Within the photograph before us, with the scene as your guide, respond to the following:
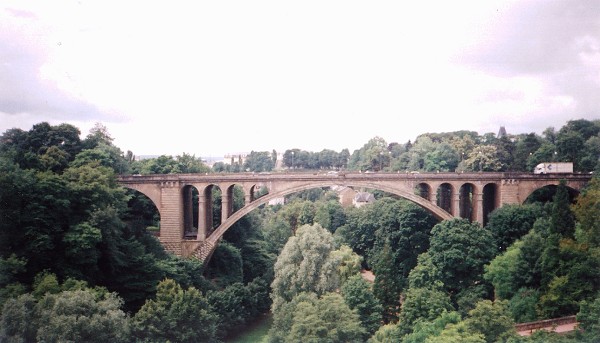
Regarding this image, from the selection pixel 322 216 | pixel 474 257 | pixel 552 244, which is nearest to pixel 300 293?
pixel 474 257

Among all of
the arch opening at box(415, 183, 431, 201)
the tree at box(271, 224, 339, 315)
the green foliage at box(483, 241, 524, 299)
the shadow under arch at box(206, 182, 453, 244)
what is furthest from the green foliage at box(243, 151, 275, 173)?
the green foliage at box(483, 241, 524, 299)

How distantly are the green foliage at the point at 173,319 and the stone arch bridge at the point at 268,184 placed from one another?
7.80 m

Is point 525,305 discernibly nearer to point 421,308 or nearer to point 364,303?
point 421,308

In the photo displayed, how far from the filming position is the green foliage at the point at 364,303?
62.0 ft

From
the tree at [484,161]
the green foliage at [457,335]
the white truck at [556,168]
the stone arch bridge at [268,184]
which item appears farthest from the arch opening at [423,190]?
the green foliage at [457,335]

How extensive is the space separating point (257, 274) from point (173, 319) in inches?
491

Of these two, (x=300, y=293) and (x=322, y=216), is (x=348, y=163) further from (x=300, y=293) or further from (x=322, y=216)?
(x=300, y=293)

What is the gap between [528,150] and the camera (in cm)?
3434

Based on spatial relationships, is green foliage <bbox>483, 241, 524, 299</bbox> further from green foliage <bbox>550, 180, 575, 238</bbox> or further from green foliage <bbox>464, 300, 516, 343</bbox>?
green foliage <bbox>464, 300, 516, 343</bbox>

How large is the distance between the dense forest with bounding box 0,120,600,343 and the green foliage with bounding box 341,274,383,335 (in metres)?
0.05

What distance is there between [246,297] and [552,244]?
12.8m

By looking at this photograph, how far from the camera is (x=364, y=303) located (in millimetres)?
19234

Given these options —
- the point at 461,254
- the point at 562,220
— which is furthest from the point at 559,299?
the point at 461,254

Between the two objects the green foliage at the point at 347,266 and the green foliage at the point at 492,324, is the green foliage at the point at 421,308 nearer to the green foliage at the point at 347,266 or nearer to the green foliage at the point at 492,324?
the green foliage at the point at 492,324
